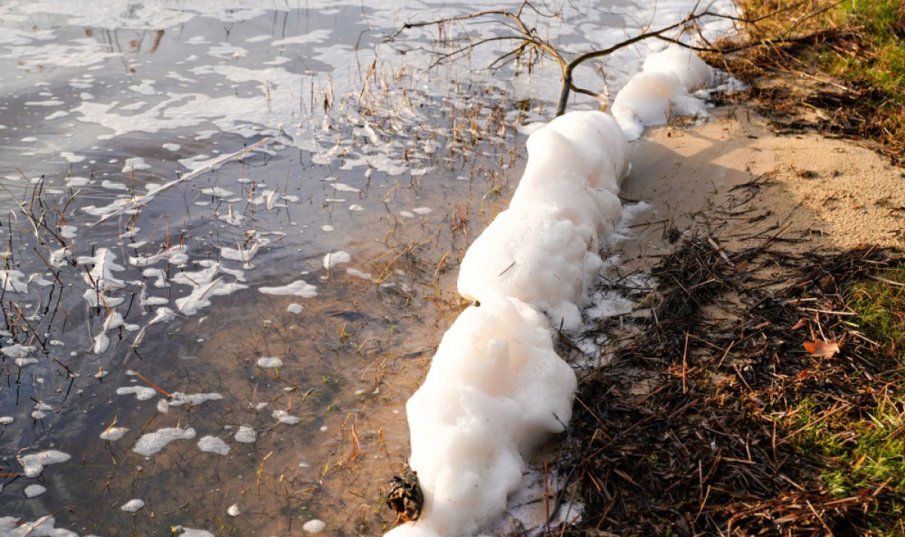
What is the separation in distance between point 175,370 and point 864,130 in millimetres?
4728

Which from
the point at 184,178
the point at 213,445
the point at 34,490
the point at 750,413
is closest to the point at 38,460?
the point at 34,490

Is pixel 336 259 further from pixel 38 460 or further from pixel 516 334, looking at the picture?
pixel 38 460

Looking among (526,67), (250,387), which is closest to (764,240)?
(250,387)

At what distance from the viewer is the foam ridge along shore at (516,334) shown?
2.62 m

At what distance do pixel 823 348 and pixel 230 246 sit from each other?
3572 millimetres

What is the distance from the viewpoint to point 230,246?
15.4 feet

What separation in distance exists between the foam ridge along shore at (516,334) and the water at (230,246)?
39 centimetres

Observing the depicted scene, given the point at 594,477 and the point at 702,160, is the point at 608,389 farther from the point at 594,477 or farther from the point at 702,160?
the point at 702,160

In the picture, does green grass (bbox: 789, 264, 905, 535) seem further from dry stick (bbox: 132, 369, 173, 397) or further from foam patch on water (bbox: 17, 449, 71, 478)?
foam patch on water (bbox: 17, 449, 71, 478)

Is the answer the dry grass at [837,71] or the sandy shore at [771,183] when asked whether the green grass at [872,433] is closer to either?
the sandy shore at [771,183]

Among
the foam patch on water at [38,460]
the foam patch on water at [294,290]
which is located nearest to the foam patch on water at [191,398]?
the foam patch on water at [38,460]

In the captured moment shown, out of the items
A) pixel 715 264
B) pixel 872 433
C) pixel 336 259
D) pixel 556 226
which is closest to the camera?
pixel 872 433

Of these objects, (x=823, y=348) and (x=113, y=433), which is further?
(x=113, y=433)

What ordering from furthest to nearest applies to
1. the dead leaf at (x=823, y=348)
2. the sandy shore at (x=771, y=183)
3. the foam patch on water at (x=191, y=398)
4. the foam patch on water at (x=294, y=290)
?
the foam patch on water at (x=294, y=290)
the sandy shore at (x=771, y=183)
the foam patch on water at (x=191, y=398)
the dead leaf at (x=823, y=348)
